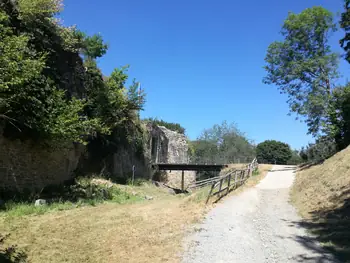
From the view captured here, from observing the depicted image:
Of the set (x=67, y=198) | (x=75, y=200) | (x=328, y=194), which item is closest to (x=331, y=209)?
(x=328, y=194)

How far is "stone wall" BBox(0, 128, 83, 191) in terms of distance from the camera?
13.7 metres

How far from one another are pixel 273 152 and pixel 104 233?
207 feet

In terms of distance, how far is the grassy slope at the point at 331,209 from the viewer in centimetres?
784

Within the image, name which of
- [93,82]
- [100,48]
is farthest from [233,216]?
[100,48]

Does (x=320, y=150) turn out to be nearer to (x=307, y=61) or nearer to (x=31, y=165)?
(x=307, y=61)

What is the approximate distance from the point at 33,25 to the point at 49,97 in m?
4.31

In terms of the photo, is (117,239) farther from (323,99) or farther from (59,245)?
(323,99)

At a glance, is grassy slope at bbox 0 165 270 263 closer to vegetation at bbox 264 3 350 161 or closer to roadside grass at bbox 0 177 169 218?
roadside grass at bbox 0 177 169 218

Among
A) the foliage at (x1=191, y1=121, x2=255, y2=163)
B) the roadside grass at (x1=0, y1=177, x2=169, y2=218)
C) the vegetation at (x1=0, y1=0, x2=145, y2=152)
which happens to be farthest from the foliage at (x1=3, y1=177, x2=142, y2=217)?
the foliage at (x1=191, y1=121, x2=255, y2=163)

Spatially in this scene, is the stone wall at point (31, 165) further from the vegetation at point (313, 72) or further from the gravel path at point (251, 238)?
the vegetation at point (313, 72)

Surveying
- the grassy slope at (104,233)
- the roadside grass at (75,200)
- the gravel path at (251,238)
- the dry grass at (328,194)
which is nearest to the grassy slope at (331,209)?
the dry grass at (328,194)

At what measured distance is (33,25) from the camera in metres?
16.3

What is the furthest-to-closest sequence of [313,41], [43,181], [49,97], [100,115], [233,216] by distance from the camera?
1. [313,41]
2. [100,115]
3. [43,181]
4. [49,97]
5. [233,216]

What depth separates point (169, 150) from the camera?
44.6 metres
